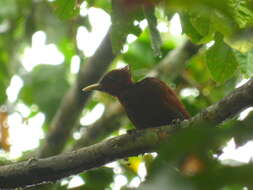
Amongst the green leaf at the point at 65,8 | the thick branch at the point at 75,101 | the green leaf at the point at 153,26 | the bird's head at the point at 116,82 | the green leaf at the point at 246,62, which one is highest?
the thick branch at the point at 75,101

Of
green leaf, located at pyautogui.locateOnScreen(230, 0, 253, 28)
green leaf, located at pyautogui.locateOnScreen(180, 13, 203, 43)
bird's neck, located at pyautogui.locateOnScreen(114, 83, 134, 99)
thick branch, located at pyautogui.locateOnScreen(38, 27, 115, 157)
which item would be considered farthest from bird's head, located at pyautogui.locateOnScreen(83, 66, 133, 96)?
green leaf, located at pyautogui.locateOnScreen(230, 0, 253, 28)

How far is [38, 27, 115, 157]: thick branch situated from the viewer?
6.56m

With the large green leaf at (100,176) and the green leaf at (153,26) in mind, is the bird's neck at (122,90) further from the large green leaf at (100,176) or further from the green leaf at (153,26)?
the green leaf at (153,26)

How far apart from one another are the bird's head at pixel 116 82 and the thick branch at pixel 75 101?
5.44 ft

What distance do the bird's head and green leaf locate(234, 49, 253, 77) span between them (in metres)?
1.64

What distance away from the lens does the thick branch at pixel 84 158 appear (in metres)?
2.94

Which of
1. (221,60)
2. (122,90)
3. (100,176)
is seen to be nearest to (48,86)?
(122,90)

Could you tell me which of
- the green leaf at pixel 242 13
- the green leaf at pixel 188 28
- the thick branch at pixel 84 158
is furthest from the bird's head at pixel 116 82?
the green leaf at pixel 242 13

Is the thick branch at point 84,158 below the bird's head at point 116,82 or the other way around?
below

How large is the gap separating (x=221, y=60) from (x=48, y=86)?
176 inches

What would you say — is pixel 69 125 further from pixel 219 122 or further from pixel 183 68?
pixel 219 122

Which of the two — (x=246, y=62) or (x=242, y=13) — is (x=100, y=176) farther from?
(x=242, y=13)

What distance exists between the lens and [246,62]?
10.1ft

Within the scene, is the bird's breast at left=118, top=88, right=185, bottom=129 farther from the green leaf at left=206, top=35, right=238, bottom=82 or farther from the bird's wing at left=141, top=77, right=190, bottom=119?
the green leaf at left=206, top=35, right=238, bottom=82
